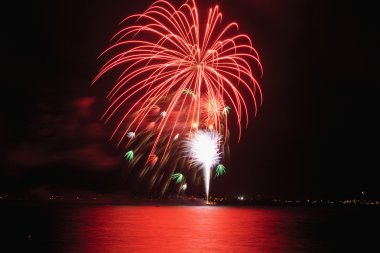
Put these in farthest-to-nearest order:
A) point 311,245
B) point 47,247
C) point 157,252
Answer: point 311,245, point 47,247, point 157,252

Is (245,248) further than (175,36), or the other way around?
(175,36)

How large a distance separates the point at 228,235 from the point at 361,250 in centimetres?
885

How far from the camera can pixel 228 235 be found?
31031 millimetres

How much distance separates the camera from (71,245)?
981 inches

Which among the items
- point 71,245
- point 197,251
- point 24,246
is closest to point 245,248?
point 197,251

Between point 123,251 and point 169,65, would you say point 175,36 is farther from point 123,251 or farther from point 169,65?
point 123,251

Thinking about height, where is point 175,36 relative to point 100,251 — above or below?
above

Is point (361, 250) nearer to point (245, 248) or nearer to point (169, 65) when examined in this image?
point (245, 248)

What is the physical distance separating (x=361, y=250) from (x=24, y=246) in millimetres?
17094

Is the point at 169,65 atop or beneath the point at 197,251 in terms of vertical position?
atop

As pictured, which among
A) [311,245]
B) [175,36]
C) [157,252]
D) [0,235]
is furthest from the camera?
[175,36]

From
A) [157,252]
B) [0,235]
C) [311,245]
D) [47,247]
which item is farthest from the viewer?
[0,235]

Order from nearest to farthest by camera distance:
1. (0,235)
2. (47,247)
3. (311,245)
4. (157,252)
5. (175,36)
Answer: (157,252) → (47,247) → (311,245) → (0,235) → (175,36)

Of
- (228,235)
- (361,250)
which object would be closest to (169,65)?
(228,235)
